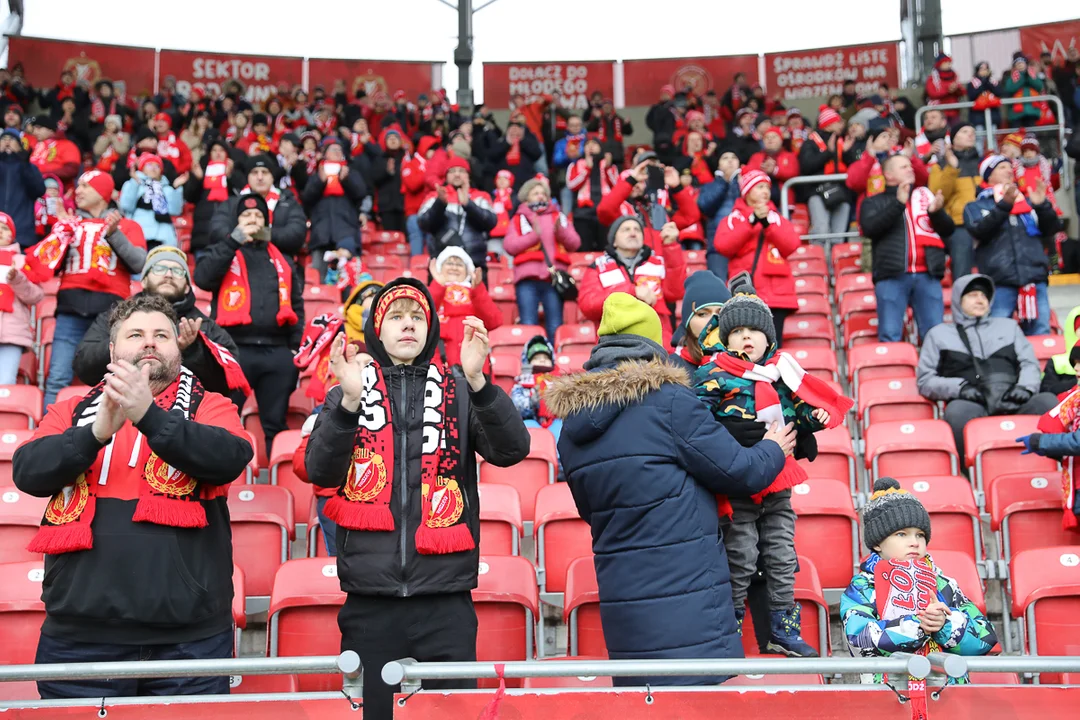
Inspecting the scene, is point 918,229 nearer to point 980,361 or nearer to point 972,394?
point 980,361

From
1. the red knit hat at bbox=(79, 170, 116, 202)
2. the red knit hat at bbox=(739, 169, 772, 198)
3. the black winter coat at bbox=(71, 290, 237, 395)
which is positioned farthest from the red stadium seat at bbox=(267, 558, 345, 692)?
the red knit hat at bbox=(739, 169, 772, 198)

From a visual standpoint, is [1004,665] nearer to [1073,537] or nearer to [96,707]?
[96,707]

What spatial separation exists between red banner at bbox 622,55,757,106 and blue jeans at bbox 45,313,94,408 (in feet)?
45.9

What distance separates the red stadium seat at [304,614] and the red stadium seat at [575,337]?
3.77m

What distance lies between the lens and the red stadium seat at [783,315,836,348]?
25.7ft

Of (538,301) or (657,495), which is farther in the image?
(538,301)

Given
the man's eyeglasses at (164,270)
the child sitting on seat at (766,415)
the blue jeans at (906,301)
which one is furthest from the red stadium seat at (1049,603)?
the blue jeans at (906,301)

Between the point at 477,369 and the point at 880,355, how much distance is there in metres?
4.63

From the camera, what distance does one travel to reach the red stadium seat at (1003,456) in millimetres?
5309

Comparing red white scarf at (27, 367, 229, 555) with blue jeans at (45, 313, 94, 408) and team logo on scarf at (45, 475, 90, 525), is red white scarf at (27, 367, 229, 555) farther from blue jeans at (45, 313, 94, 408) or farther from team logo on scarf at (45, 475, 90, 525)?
blue jeans at (45, 313, 94, 408)

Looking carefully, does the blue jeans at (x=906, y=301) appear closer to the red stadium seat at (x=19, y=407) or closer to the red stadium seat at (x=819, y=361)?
the red stadium seat at (x=819, y=361)

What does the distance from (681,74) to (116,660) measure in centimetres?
1736

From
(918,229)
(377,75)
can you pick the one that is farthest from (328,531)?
(377,75)

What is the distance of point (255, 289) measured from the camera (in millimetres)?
6227
